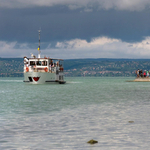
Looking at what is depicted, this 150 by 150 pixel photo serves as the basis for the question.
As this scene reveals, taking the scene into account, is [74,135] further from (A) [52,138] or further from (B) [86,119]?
(B) [86,119]

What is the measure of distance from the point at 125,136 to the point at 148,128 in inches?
121

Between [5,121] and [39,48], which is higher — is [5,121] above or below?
below

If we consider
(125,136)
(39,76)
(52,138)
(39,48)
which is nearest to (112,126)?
(125,136)

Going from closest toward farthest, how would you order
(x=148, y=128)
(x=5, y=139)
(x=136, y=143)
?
(x=136, y=143)
(x=5, y=139)
(x=148, y=128)

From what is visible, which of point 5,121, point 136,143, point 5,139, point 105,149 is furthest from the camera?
point 5,121

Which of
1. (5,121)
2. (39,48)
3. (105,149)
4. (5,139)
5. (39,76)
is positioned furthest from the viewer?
(39,48)

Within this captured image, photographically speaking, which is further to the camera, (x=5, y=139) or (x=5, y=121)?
(x=5, y=121)

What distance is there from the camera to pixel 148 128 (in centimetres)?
2097

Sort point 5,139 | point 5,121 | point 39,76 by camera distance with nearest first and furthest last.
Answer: point 5,139, point 5,121, point 39,76

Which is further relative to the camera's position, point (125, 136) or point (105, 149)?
point (125, 136)

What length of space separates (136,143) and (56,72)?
80865 mm

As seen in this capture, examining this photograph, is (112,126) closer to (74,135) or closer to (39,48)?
(74,135)

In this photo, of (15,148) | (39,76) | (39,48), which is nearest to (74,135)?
(15,148)

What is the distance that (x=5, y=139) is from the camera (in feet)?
58.4
